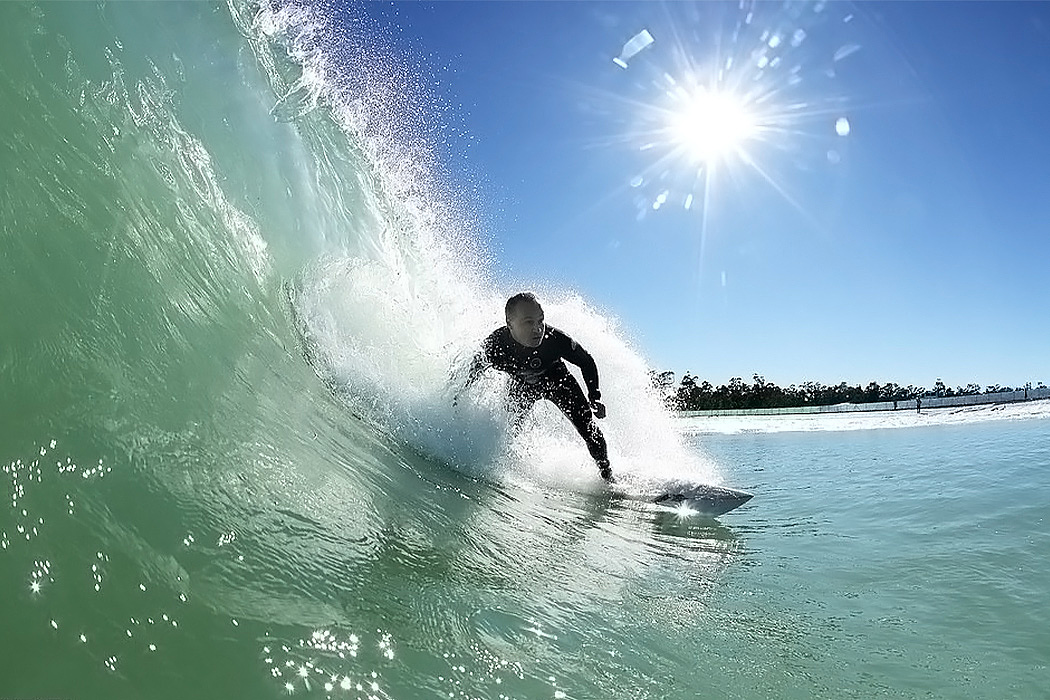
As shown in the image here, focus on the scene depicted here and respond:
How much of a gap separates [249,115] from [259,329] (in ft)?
11.7

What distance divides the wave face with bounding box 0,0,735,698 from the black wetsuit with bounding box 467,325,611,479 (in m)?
0.30

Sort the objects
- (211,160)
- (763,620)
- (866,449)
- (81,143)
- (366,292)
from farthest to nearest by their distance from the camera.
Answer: (866,449)
(366,292)
(211,160)
(81,143)
(763,620)

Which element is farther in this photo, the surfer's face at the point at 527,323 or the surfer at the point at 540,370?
the surfer at the point at 540,370

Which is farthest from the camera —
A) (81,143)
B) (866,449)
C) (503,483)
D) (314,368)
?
(866,449)

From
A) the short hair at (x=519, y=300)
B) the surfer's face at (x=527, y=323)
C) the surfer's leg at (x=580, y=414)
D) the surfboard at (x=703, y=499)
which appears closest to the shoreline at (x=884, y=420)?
the surfer's leg at (x=580, y=414)

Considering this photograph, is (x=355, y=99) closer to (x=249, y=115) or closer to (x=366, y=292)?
(x=249, y=115)

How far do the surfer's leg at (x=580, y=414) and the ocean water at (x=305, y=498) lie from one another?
262 millimetres

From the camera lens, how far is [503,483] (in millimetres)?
5523

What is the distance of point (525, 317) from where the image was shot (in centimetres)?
620

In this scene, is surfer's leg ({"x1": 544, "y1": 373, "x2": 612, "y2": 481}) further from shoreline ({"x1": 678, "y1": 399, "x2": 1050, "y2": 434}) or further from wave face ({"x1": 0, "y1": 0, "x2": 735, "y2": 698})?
shoreline ({"x1": 678, "y1": 399, "x2": 1050, "y2": 434})

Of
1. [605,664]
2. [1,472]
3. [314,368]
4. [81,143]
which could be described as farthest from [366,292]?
[605,664]

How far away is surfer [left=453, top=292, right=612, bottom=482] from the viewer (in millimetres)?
6332

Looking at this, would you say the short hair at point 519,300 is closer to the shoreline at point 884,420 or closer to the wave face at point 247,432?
the wave face at point 247,432

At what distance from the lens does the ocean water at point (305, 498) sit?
2.11 meters
